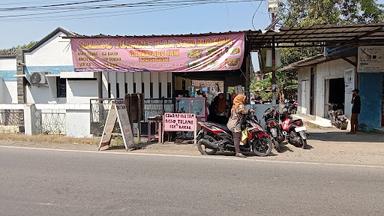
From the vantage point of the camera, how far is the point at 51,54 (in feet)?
67.5

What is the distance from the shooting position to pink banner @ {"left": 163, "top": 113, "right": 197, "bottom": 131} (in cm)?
1311

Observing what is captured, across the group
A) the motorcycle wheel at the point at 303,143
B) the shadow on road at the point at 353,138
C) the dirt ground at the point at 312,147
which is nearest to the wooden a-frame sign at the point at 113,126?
the dirt ground at the point at 312,147

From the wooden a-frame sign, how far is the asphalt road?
1832mm

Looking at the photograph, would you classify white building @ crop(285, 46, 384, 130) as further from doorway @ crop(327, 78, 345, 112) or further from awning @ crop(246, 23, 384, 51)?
awning @ crop(246, 23, 384, 51)

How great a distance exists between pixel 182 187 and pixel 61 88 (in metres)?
14.9

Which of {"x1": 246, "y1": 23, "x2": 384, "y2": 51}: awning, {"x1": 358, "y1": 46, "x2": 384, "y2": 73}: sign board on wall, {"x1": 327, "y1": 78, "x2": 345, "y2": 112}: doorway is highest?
{"x1": 246, "y1": 23, "x2": 384, "y2": 51}: awning

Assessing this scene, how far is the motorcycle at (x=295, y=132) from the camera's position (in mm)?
12266

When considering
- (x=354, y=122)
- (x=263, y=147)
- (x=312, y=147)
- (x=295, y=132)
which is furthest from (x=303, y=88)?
(x=263, y=147)

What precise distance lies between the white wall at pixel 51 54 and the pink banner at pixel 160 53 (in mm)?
6444

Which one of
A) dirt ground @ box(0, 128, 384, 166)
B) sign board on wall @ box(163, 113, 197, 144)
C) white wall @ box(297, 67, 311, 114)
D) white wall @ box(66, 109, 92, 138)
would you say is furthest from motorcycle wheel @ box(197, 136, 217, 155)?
white wall @ box(297, 67, 311, 114)

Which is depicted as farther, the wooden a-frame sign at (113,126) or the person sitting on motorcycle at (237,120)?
the wooden a-frame sign at (113,126)

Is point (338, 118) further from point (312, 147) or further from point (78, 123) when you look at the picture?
point (78, 123)

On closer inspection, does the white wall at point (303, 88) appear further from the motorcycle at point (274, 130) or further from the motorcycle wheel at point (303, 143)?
the motorcycle wheel at point (303, 143)

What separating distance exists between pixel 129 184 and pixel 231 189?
1695 millimetres
